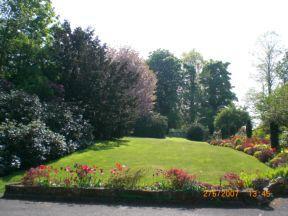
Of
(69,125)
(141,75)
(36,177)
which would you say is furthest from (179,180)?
(141,75)

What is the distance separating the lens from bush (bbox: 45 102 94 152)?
59.8ft

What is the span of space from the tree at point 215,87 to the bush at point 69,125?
4314cm

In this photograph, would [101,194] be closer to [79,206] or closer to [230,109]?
[79,206]

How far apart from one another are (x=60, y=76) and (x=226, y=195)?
17.4 m

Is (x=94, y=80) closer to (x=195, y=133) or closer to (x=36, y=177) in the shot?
(x=36, y=177)

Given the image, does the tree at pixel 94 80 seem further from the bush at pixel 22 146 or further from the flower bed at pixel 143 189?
the flower bed at pixel 143 189

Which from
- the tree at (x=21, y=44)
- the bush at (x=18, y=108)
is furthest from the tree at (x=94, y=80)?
the bush at (x=18, y=108)

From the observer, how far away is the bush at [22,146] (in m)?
13.4

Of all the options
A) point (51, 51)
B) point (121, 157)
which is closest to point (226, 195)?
point (121, 157)

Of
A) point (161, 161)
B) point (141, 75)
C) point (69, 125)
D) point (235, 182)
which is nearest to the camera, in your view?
point (235, 182)

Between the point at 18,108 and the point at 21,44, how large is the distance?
29.8ft

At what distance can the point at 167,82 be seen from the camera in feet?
193

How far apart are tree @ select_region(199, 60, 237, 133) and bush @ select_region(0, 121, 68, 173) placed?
48702mm

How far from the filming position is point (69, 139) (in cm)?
1859
